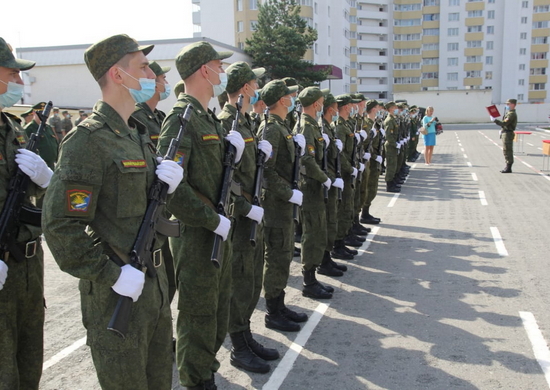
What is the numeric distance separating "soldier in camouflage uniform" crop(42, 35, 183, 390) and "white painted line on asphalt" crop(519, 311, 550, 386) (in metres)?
3.09

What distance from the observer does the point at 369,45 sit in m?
86.0

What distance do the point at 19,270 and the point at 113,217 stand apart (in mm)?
924

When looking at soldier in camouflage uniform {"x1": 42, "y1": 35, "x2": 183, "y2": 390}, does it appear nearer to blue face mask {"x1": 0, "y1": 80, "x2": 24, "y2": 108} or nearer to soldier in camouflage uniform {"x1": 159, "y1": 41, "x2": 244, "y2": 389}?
soldier in camouflage uniform {"x1": 159, "y1": 41, "x2": 244, "y2": 389}

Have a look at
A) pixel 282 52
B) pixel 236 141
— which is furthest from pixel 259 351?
pixel 282 52

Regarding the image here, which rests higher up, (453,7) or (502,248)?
(453,7)

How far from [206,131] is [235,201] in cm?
74

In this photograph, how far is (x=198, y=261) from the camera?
3.34 m

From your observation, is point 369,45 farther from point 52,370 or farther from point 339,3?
point 52,370

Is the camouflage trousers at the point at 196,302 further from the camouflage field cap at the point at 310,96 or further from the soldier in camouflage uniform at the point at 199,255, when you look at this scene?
the camouflage field cap at the point at 310,96

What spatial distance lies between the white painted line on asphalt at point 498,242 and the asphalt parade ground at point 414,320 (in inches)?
0.6

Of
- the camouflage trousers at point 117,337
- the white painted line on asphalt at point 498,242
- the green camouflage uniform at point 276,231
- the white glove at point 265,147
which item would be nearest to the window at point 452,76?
the white painted line on asphalt at point 498,242

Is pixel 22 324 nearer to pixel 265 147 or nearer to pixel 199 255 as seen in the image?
pixel 199 255

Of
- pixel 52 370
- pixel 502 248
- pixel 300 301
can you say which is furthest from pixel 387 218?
pixel 52 370

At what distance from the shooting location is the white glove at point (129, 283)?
2277mm
